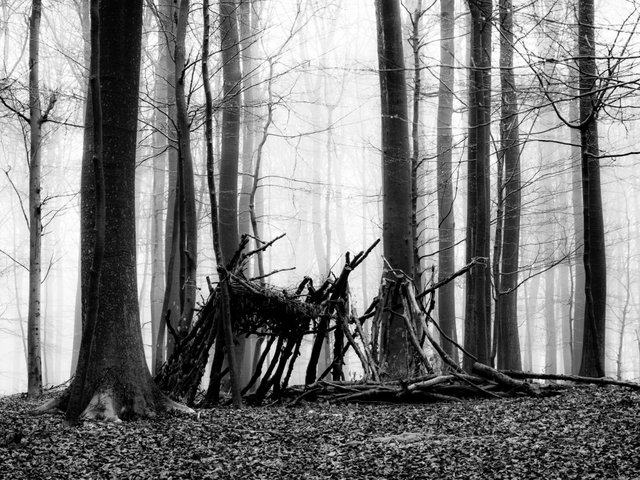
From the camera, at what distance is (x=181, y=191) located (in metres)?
9.12

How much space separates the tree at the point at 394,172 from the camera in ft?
26.6

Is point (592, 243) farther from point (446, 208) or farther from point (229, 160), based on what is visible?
point (229, 160)

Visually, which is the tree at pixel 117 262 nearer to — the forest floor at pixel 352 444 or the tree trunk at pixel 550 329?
the forest floor at pixel 352 444

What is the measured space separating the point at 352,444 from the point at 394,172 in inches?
182

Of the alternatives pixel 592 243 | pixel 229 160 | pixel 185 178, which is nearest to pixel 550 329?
pixel 592 243

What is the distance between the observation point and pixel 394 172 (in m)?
8.70

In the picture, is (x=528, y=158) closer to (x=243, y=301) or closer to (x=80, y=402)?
(x=243, y=301)

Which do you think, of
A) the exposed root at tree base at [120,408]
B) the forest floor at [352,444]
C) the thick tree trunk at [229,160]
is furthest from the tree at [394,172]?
the thick tree trunk at [229,160]

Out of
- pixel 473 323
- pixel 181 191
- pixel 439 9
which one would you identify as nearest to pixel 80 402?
pixel 181 191

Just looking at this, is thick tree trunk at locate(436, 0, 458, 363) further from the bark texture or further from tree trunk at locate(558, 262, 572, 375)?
tree trunk at locate(558, 262, 572, 375)

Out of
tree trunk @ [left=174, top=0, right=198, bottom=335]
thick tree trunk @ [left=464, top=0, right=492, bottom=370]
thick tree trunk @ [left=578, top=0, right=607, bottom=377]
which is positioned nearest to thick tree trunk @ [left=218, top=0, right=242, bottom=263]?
tree trunk @ [left=174, top=0, right=198, bottom=335]

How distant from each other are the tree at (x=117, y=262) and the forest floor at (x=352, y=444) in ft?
0.94

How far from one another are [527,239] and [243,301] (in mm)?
25045

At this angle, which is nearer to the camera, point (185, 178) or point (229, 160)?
point (185, 178)
